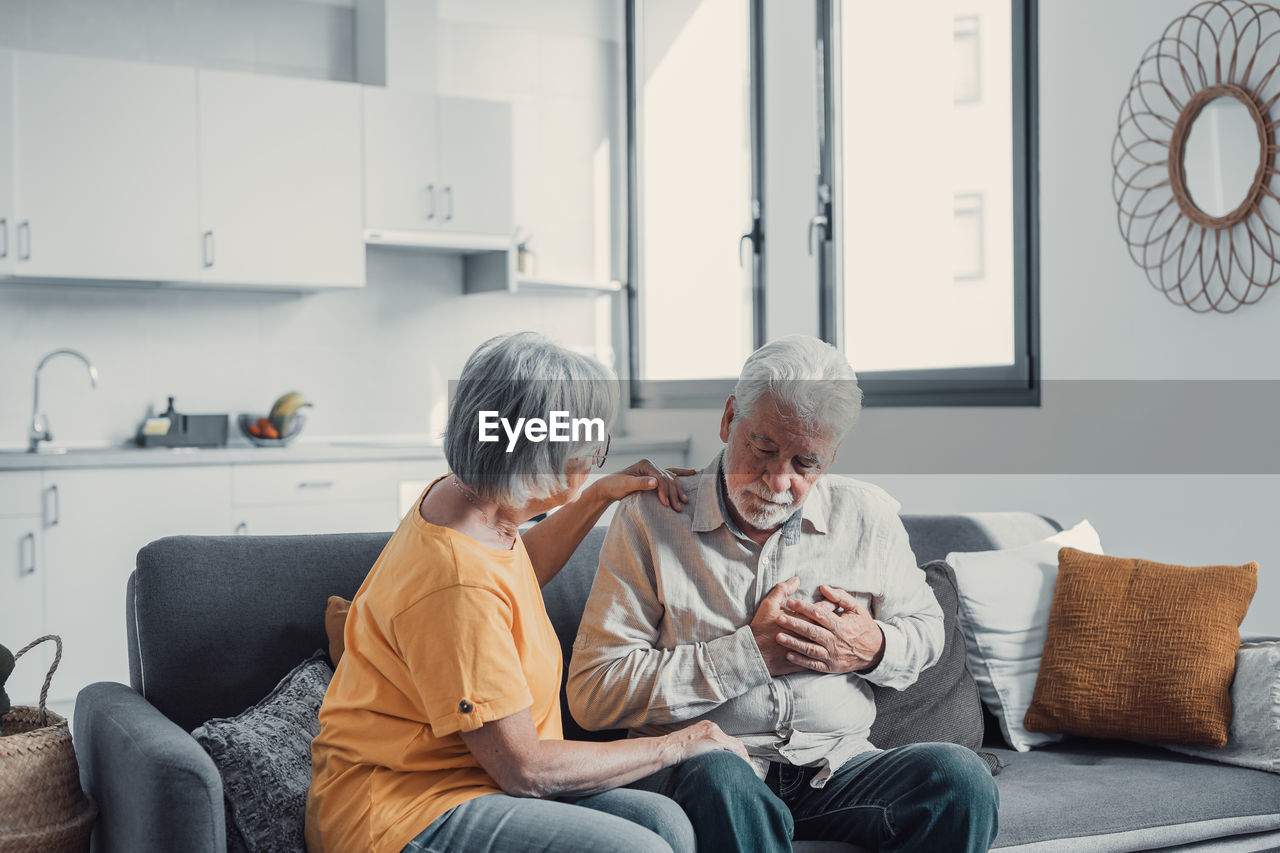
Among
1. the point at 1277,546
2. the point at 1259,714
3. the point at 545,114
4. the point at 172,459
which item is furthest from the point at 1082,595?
the point at 545,114

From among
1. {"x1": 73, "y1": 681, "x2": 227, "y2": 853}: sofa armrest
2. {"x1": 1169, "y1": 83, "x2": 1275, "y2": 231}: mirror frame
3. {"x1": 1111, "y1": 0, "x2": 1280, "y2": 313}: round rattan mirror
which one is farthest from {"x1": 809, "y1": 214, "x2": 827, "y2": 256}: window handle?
{"x1": 73, "y1": 681, "x2": 227, "y2": 853}: sofa armrest

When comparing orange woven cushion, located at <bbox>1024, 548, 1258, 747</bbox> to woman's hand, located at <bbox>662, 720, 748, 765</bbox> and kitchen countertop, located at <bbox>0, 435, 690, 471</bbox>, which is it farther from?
kitchen countertop, located at <bbox>0, 435, 690, 471</bbox>

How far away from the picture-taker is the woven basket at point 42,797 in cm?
171

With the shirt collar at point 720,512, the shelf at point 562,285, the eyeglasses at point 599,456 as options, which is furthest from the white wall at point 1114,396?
the shelf at point 562,285

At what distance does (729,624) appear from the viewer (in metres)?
1.85

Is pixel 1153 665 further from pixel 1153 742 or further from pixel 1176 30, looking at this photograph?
pixel 1176 30

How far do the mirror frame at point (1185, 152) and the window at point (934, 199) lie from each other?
0.53 meters

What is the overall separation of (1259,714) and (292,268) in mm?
3493

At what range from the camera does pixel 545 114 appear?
525 centimetres

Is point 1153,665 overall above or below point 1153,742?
above

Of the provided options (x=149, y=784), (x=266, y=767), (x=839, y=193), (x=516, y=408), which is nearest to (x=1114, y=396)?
(x=839, y=193)

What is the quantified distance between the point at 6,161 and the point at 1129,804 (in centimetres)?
381

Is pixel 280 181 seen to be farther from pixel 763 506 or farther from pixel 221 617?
pixel 763 506

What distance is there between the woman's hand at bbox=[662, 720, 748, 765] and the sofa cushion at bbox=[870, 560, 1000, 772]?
0.46m
